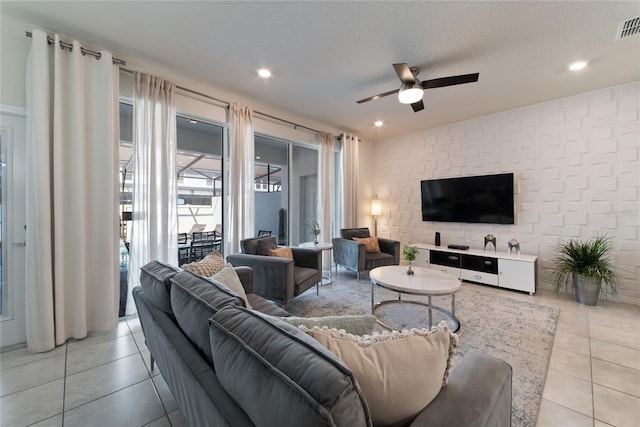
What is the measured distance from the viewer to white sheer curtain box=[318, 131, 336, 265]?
15.3 feet

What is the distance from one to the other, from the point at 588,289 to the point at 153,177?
17.0 feet

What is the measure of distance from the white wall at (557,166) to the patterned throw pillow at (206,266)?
4.15 metres

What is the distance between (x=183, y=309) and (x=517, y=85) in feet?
13.8

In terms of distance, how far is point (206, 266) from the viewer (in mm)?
1799

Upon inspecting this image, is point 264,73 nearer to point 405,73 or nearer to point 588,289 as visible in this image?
point 405,73

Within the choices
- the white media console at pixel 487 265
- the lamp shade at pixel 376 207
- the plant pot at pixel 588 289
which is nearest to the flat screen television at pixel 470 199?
the white media console at pixel 487 265

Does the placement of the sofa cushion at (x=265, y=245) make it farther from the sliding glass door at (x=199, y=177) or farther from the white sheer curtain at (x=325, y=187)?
the white sheer curtain at (x=325, y=187)

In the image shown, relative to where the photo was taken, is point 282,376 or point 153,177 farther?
point 153,177

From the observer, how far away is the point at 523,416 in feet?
4.82

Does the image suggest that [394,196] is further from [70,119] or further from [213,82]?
[70,119]

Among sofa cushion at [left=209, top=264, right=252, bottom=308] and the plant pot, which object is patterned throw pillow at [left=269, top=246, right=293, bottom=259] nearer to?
sofa cushion at [left=209, top=264, right=252, bottom=308]

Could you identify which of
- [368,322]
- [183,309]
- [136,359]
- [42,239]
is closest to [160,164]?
[42,239]

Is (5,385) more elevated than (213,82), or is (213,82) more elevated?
(213,82)

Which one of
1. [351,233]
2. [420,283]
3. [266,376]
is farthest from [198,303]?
[351,233]
